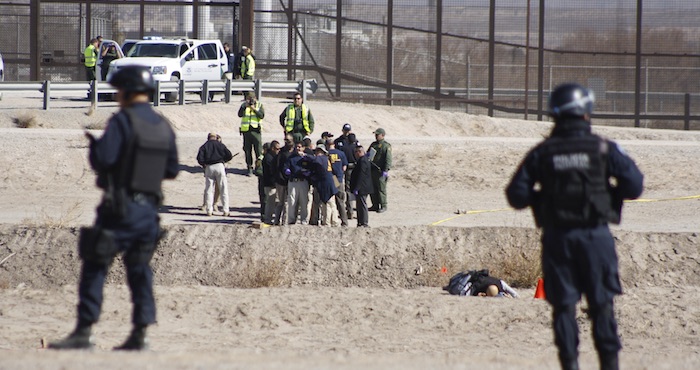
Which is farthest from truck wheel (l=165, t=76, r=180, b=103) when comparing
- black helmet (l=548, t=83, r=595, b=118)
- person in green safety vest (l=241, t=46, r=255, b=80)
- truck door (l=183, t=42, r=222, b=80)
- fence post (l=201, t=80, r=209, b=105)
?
black helmet (l=548, t=83, r=595, b=118)

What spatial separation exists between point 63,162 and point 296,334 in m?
13.2

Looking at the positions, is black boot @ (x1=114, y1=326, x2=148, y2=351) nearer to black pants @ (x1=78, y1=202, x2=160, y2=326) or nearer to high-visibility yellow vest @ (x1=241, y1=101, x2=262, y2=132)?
black pants @ (x1=78, y1=202, x2=160, y2=326)

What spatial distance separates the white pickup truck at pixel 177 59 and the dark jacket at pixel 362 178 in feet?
41.6

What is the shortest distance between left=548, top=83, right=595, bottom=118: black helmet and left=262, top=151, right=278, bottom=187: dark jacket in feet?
39.8

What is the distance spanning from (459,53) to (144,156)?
32.5 m

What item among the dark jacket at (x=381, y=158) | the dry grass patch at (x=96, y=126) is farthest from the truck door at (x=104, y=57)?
the dark jacket at (x=381, y=158)

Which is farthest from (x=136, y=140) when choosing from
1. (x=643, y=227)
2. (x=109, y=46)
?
(x=109, y=46)

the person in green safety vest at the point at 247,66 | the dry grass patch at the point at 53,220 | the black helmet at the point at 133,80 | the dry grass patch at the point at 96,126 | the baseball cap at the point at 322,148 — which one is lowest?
the dry grass patch at the point at 53,220

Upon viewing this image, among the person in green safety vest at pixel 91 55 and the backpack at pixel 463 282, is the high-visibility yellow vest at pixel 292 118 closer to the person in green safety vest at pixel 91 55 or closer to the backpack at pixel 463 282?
the backpack at pixel 463 282

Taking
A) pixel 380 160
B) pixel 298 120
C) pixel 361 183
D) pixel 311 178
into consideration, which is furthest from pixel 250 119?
pixel 311 178

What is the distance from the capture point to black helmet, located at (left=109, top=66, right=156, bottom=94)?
22.9ft

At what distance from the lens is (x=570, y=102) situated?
259 inches

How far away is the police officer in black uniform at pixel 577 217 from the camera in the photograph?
6.48 meters

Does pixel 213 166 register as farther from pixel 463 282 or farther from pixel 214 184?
pixel 463 282
